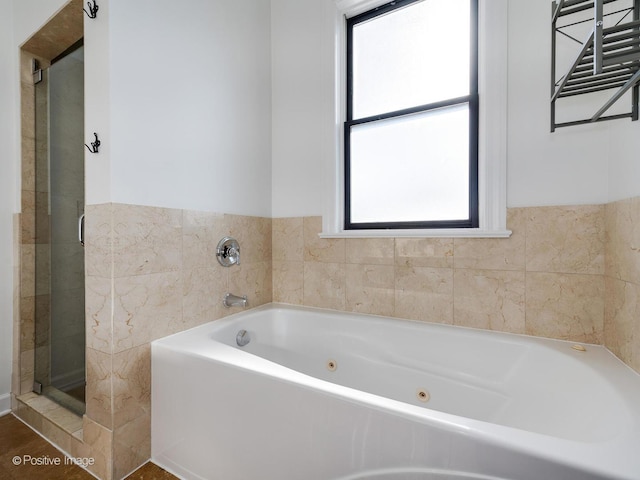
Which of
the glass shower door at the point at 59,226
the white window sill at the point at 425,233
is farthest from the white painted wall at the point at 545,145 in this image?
the glass shower door at the point at 59,226

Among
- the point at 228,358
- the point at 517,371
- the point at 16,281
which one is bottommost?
the point at 517,371

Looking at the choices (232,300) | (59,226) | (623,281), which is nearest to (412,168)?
(623,281)

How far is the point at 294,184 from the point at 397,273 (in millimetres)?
904

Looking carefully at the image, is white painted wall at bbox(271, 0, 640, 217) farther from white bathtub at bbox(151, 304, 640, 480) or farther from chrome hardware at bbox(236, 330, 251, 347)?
chrome hardware at bbox(236, 330, 251, 347)

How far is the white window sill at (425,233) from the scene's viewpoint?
1.35 metres

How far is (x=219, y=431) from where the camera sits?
102cm

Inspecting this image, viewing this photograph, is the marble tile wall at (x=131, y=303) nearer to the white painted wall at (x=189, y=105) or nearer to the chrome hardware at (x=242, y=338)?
the white painted wall at (x=189, y=105)

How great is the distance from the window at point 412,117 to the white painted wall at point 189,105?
1.99 ft

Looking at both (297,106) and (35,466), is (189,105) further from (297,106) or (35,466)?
(35,466)

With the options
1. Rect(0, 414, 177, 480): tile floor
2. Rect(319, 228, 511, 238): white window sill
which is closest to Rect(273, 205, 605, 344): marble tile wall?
Rect(319, 228, 511, 238): white window sill

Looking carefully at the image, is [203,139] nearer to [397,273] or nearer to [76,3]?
[76,3]

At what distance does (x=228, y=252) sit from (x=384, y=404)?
3.75 ft

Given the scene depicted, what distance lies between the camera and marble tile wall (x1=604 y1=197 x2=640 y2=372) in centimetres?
94

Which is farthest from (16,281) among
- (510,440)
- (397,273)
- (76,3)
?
(510,440)
